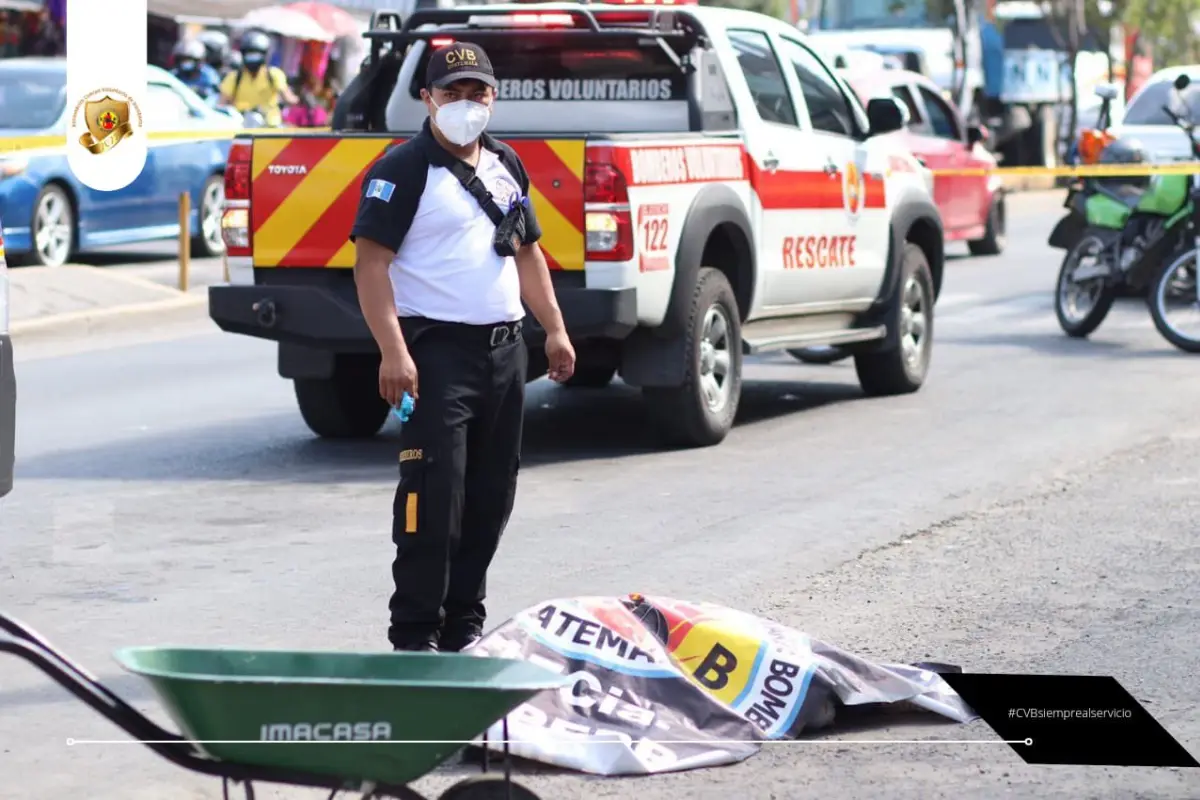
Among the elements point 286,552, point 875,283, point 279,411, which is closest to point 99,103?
point 279,411

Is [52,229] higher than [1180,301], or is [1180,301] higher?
[1180,301]

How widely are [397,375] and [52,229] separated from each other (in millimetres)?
13438

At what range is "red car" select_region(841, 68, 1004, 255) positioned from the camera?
21594 millimetres

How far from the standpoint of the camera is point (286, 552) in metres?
8.21

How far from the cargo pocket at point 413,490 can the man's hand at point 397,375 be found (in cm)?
17

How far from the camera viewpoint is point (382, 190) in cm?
600

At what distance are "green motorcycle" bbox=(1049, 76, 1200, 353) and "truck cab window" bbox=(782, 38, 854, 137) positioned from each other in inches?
126

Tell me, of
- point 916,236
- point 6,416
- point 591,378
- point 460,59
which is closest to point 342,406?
point 591,378

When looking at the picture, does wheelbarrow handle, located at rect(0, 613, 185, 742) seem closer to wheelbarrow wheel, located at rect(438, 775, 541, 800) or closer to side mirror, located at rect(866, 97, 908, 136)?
wheelbarrow wheel, located at rect(438, 775, 541, 800)

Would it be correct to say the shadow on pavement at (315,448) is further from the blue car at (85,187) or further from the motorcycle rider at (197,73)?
the motorcycle rider at (197,73)

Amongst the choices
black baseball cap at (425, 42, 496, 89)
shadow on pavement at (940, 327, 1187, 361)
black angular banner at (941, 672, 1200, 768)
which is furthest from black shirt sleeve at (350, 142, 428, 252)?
shadow on pavement at (940, 327, 1187, 361)

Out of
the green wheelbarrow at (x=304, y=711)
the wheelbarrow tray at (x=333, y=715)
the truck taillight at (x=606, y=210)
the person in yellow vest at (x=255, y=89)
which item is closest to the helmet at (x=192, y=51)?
the person in yellow vest at (x=255, y=89)

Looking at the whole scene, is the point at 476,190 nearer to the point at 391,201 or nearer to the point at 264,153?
the point at 391,201

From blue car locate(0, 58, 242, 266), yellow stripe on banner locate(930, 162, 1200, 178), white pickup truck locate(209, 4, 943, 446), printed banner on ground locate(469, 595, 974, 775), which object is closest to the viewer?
printed banner on ground locate(469, 595, 974, 775)
